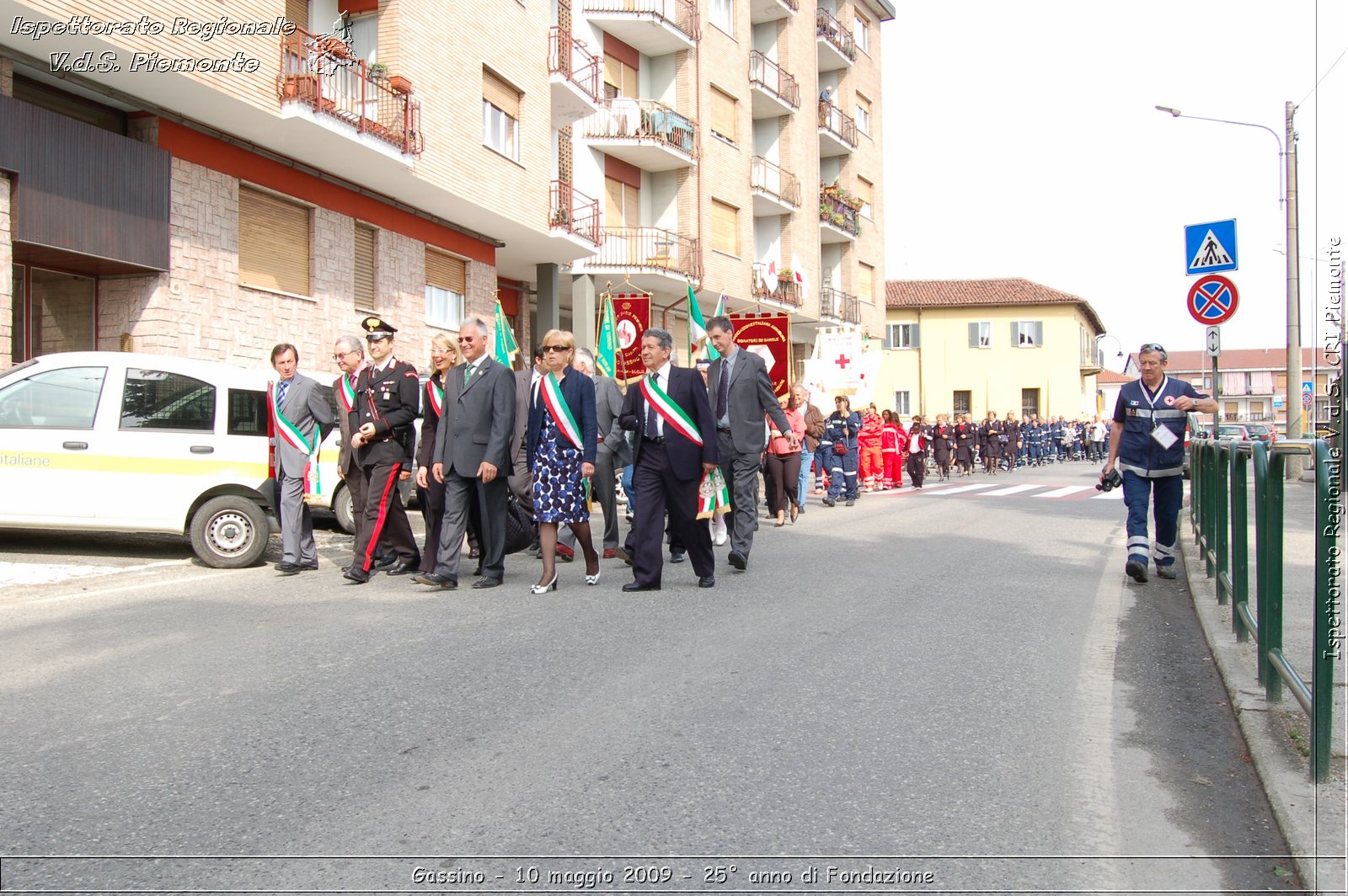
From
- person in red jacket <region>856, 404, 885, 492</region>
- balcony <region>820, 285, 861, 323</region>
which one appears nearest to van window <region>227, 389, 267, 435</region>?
person in red jacket <region>856, 404, 885, 492</region>

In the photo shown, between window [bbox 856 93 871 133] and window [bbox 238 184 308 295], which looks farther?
window [bbox 856 93 871 133]

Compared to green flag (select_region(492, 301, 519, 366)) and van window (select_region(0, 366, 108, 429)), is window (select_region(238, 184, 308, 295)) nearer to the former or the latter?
green flag (select_region(492, 301, 519, 366))

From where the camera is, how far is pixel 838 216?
127 feet

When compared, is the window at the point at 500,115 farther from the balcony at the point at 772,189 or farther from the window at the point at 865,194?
the window at the point at 865,194

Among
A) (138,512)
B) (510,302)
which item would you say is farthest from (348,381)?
(510,302)

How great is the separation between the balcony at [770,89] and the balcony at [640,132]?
17.6 ft

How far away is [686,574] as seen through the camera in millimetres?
9328

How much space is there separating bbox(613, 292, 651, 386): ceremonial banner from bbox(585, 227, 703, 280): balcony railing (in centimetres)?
468

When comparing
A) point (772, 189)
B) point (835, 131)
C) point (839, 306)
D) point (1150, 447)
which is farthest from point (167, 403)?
point (835, 131)

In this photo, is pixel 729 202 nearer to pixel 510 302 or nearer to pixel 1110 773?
pixel 510 302

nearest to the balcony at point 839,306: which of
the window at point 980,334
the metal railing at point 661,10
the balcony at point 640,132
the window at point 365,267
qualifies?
the balcony at point 640,132

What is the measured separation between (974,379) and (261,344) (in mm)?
49855

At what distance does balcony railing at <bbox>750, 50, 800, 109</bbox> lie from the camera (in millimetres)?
32844

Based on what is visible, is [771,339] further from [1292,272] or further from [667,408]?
[667,408]
